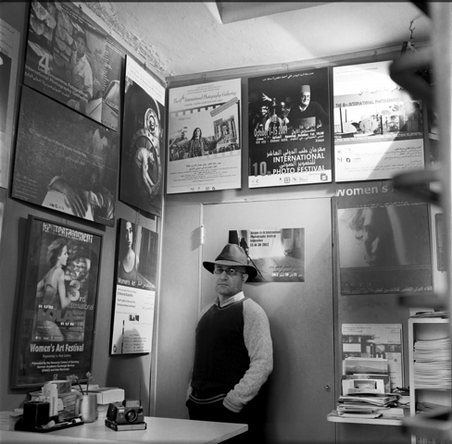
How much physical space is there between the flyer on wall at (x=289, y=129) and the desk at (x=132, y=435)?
2.15m

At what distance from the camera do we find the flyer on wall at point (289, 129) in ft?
14.8

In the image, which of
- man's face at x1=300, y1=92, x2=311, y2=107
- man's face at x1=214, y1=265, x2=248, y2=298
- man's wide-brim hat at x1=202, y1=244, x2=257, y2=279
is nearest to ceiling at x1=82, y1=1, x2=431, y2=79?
man's face at x1=300, y1=92, x2=311, y2=107

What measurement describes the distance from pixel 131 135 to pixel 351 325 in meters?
2.18

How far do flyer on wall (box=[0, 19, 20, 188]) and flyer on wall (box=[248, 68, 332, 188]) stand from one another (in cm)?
207

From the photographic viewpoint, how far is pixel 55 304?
3.37 metres

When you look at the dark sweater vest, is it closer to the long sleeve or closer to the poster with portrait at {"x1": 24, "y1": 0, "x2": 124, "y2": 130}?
the long sleeve

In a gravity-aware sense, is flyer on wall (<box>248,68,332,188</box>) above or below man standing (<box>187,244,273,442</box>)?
above

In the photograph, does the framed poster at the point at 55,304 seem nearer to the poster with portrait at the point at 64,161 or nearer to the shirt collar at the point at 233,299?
the poster with portrait at the point at 64,161

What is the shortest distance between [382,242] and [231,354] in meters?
1.37

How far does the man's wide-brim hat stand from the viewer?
13.9ft

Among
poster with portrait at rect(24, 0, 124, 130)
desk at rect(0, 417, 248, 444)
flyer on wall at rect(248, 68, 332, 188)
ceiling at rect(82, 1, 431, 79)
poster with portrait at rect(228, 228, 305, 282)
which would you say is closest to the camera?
desk at rect(0, 417, 248, 444)

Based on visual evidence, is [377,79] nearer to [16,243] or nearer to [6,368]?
[16,243]

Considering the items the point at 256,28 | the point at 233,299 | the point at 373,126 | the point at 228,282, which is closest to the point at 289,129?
the point at 373,126

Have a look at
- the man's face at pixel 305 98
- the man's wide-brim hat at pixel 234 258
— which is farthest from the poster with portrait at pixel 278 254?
the man's face at pixel 305 98
